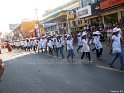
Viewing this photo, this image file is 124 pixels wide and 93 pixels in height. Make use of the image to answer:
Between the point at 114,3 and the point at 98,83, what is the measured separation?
17258mm

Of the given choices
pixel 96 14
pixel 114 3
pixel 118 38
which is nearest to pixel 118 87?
pixel 118 38

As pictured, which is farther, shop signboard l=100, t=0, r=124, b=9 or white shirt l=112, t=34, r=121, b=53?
shop signboard l=100, t=0, r=124, b=9

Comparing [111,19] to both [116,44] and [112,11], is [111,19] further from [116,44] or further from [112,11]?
[116,44]

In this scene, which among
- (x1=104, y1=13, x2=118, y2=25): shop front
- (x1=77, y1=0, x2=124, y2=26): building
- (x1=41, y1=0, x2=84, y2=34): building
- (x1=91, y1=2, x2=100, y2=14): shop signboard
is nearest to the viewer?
(x1=77, y1=0, x2=124, y2=26): building

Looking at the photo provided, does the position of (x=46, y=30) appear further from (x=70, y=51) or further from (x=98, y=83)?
(x=98, y=83)

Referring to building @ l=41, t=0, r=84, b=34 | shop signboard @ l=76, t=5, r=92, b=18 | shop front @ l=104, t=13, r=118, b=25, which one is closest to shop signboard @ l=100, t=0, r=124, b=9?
shop front @ l=104, t=13, r=118, b=25

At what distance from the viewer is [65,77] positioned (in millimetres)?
10047

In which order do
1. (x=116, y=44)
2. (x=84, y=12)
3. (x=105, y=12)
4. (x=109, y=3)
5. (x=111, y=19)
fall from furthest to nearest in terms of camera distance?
1. (x=84, y=12)
2. (x=111, y=19)
3. (x=105, y=12)
4. (x=109, y=3)
5. (x=116, y=44)

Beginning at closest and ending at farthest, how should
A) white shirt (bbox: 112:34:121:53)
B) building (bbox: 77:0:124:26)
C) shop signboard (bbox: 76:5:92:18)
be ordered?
white shirt (bbox: 112:34:121:53), building (bbox: 77:0:124:26), shop signboard (bbox: 76:5:92:18)

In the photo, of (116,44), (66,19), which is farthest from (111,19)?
(116,44)

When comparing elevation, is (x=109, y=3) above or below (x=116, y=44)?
above

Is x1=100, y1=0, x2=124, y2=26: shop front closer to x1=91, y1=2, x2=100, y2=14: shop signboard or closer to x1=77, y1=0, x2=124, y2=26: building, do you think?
x1=77, y1=0, x2=124, y2=26: building

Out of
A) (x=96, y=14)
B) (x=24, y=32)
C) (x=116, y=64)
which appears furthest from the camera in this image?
(x=24, y=32)

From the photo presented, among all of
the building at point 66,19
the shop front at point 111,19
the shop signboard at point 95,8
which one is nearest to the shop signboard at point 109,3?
the shop signboard at point 95,8
